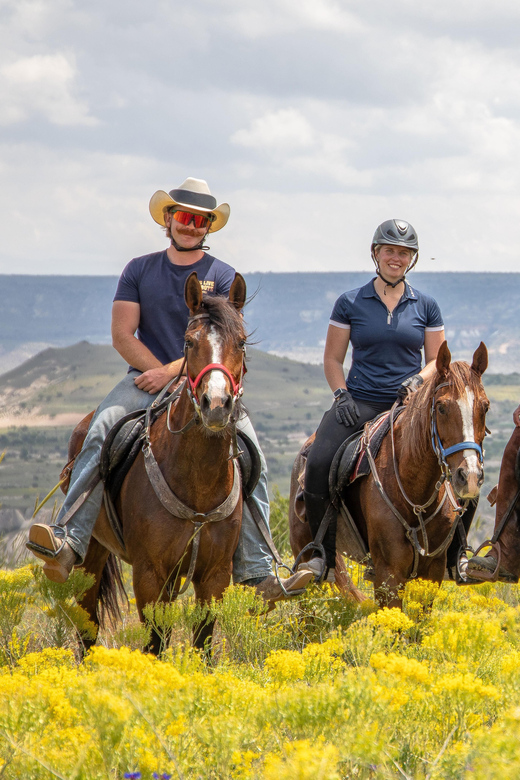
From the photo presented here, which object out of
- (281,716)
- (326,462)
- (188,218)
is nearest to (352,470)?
(326,462)

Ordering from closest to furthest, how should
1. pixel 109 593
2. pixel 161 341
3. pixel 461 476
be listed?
pixel 461 476 → pixel 161 341 → pixel 109 593

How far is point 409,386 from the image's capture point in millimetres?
7066

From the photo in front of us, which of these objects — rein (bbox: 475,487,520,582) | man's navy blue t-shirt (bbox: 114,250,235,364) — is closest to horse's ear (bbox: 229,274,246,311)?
man's navy blue t-shirt (bbox: 114,250,235,364)

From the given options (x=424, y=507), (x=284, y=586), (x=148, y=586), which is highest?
(x=424, y=507)

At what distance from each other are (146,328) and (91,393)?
640 feet

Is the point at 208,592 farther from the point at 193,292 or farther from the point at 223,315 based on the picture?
the point at 193,292

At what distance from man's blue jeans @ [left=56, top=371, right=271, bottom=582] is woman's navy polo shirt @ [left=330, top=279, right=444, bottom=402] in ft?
4.72

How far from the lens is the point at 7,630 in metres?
6.21

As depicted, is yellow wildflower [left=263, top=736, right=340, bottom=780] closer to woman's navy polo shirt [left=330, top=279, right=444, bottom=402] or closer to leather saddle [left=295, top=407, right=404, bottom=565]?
leather saddle [left=295, top=407, right=404, bottom=565]

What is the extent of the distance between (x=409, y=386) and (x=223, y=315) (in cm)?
215

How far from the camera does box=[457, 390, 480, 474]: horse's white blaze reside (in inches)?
228

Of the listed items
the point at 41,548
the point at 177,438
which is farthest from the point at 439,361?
the point at 41,548

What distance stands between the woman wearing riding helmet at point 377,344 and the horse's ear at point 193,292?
2007 mm

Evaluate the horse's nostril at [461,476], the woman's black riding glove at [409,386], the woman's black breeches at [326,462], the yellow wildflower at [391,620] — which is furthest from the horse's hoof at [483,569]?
the yellow wildflower at [391,620]
